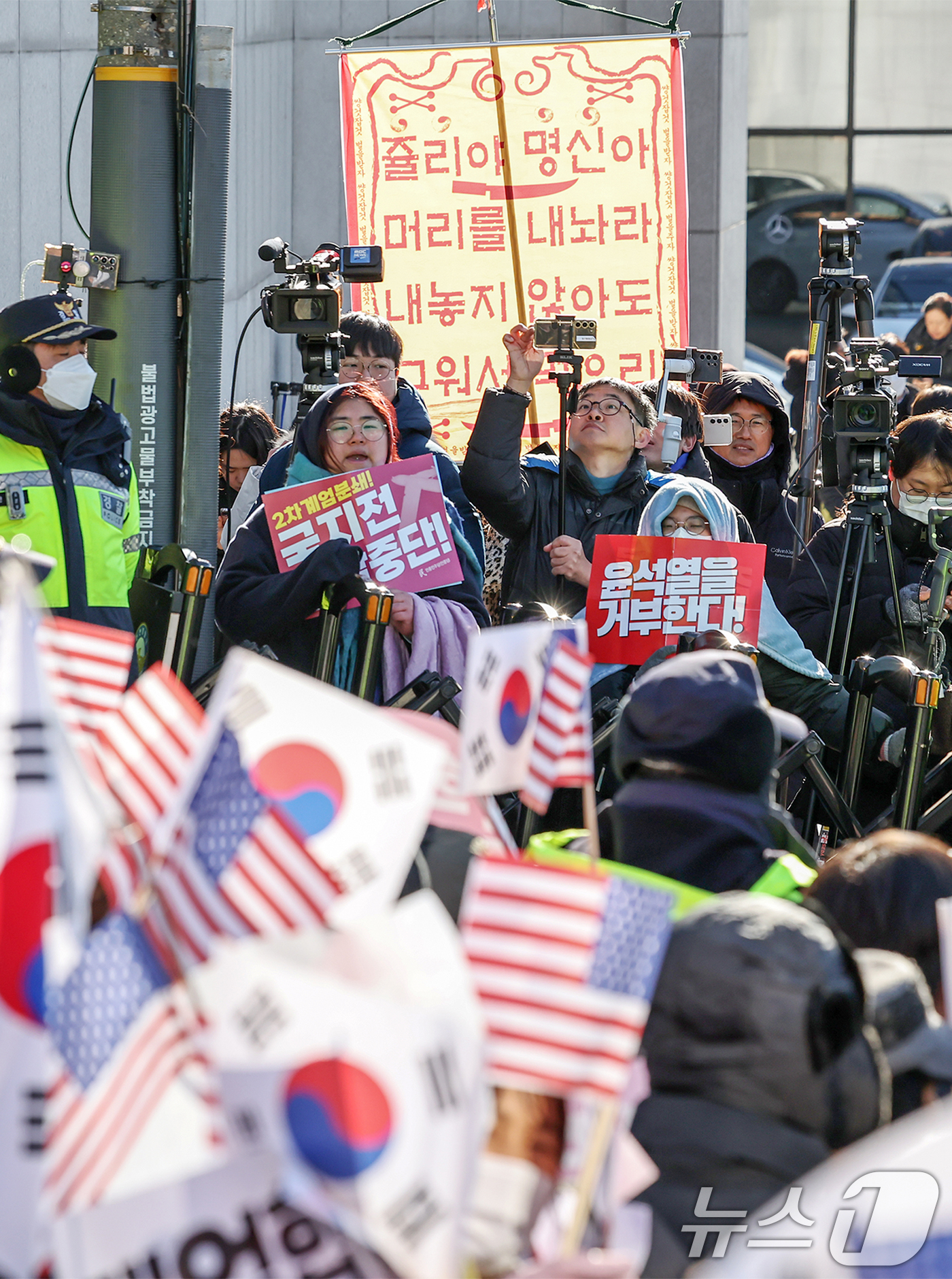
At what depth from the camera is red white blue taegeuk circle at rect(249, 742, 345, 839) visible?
1.74 metres

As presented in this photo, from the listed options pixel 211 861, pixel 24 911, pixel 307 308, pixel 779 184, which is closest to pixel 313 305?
pixel 307 308

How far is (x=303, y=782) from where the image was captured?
1757 millimetres

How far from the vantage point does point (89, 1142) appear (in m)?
1.51

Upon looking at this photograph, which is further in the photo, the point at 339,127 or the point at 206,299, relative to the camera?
the point at 339,127

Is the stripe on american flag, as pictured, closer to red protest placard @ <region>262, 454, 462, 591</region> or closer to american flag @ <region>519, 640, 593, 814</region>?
american flag @ <region>519, 640, 593, 814</region>

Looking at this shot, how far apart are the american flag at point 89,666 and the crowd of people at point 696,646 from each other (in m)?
0.74

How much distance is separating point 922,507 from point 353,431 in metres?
1.69

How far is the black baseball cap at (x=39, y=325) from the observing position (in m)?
4.16

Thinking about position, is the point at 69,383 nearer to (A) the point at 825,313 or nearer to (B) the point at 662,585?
(B) the point at 662,585

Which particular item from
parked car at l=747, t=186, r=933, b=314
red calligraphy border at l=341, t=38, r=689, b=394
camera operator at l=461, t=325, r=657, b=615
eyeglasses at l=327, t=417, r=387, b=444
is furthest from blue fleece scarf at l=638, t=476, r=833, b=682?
parked car at l=747, t=186, r=933, b=314

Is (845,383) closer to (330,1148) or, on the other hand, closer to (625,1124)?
(625,1124)

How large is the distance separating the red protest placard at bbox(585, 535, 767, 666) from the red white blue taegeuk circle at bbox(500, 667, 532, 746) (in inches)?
80.5

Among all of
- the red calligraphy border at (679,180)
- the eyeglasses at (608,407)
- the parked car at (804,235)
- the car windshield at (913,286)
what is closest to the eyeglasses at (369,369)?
the eyeglasses at (608,407)

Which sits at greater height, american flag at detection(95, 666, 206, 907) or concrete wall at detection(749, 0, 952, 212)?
concrete wall at detection(749, 0, 952, 212)
